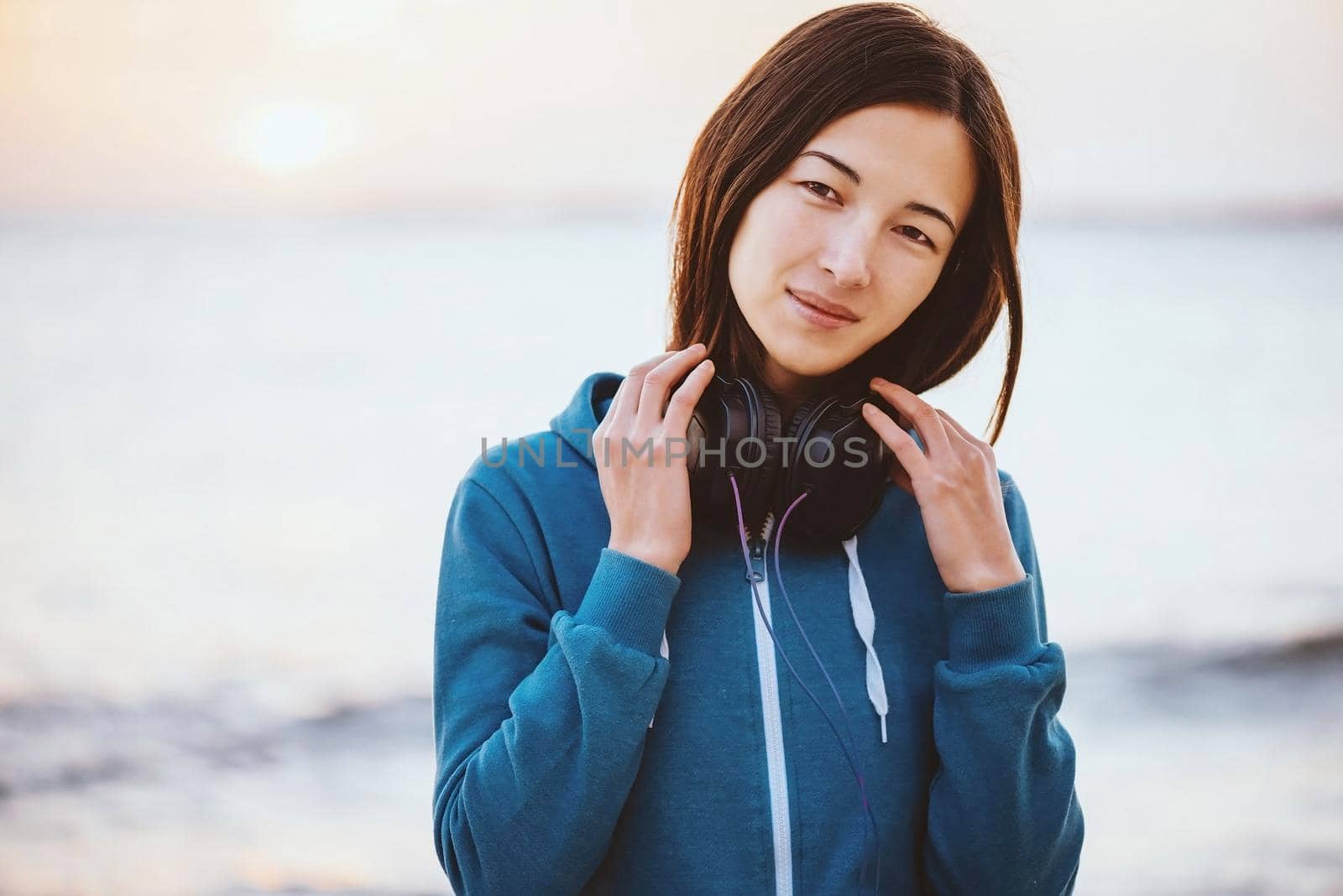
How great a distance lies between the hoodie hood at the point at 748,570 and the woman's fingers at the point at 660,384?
0.32ft

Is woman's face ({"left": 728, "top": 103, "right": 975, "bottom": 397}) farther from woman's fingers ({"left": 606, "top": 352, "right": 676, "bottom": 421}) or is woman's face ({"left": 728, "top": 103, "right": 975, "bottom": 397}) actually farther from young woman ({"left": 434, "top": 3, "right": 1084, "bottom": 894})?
woman's fingers ({"left": 606, "top": 352, "right": 676, "bottom": 421})

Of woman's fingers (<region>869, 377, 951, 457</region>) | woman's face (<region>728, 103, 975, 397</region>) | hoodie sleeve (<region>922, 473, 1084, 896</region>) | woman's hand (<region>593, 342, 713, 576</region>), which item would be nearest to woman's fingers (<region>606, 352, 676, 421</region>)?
woman's hand (<region>593, 342, 713, 576</region>)

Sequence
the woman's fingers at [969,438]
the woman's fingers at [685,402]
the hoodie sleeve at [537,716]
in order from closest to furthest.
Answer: the hoodie sleeve at [537,716] → the woman's fingers at [685,402] → the woman's fingers at [969,438]

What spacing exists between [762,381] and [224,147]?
1911 mm

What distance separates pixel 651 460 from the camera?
3.14ft

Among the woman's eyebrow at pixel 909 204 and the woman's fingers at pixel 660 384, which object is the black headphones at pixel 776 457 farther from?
the woman's eyebrow at pixel 909 204

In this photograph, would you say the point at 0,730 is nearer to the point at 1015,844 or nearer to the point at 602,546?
the point at 602,546

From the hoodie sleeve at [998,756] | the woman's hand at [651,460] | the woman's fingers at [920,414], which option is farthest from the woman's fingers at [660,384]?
the hoodie sleeve at [998,756]

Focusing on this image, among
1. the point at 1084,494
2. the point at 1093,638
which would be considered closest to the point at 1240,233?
the point at 1084,494

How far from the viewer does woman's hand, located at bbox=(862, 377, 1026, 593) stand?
1.01 metres

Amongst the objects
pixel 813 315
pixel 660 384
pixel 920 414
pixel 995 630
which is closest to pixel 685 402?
pixel 660 384

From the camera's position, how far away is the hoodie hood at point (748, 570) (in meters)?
1.00

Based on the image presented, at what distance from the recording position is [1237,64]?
264 cm

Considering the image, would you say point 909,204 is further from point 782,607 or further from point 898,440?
point 782,607
